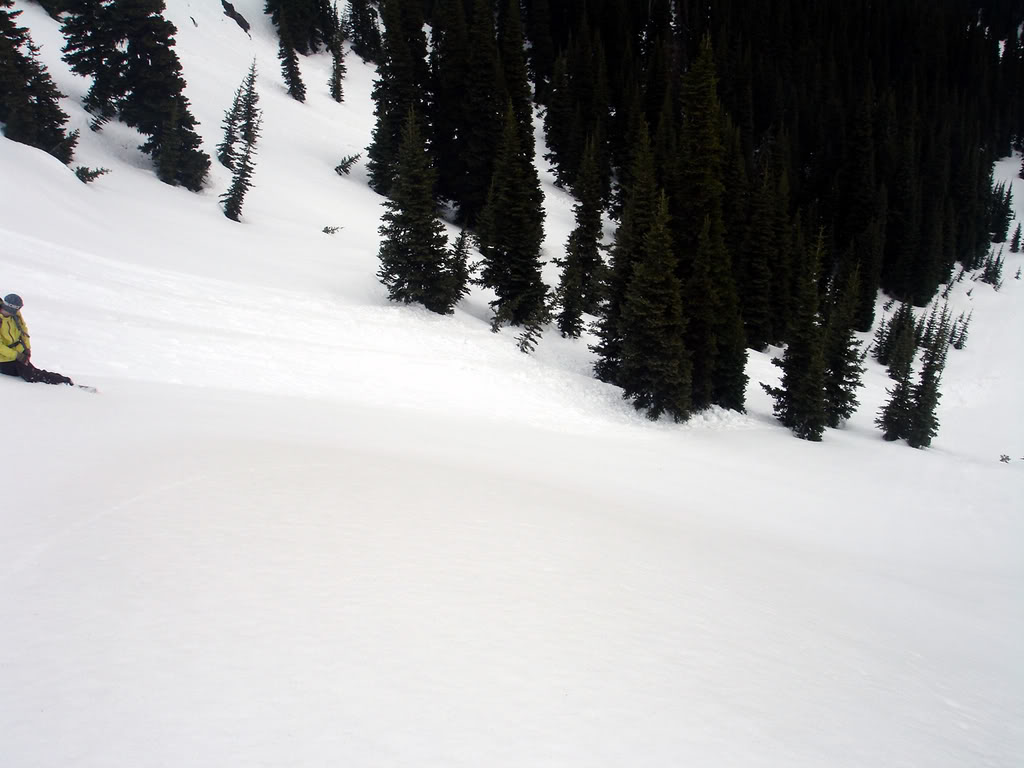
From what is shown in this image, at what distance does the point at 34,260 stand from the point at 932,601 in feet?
77.5

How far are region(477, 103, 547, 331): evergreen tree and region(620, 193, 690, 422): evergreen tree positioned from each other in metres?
6.45

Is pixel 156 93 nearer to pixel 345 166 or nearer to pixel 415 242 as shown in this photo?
pixel 345 166

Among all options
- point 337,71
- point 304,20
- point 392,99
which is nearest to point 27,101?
point 392,99

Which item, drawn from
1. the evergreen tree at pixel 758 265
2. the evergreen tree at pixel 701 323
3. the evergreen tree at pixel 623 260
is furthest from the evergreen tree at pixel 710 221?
the evergreen tree at pixel 758 265

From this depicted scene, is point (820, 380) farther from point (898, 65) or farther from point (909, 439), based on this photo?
point (898, 65)

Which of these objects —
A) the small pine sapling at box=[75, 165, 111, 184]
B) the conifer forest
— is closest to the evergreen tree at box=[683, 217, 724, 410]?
the conifer forest

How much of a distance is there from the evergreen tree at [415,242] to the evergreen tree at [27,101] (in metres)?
15.0

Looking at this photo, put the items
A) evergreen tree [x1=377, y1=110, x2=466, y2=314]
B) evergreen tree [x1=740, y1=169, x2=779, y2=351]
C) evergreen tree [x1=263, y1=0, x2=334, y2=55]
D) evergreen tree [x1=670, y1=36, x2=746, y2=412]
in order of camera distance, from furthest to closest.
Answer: evergreen tree [x1=263, y1=0, x2=334, y2=55], evergreen tree [x1=740, y1=169, x2=779, y2=351], evergreen tree [x1=670, y1=36, x2=746, y2=412], evergreen tree [x1=377, y1=110, x2=466, y2=314]

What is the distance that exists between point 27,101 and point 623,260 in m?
25.3

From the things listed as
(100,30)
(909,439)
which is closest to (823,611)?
(909,439)

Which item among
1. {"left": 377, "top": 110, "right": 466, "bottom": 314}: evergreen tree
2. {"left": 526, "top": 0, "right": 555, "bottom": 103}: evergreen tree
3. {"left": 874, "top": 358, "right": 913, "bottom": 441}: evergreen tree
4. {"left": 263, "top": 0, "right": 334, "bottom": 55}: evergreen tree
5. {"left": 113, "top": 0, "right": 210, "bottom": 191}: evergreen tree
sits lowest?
{"left": 874, "top": 358, "right": 913, "bottom": 441}: evergreen tree

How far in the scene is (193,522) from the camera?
6.10 metres

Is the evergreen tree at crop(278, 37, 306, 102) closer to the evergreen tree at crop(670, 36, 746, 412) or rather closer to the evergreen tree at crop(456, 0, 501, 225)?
the evergreen tree at crop(456, 0, 501, 225)

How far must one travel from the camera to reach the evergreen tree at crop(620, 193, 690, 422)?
2202 cm
